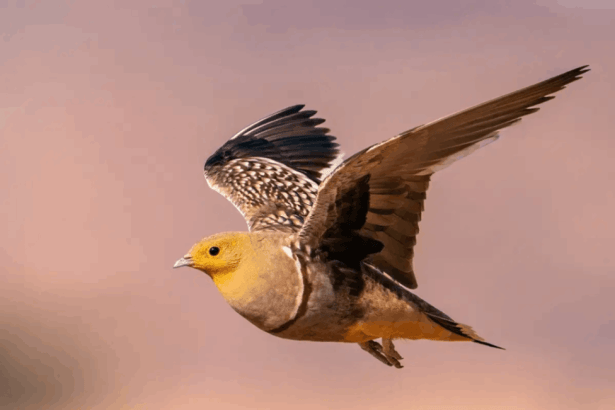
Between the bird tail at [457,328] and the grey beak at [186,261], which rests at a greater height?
the grey beak at [186,261]

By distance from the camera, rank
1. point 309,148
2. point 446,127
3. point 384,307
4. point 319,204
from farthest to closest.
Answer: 1. point 309,148
2. point 384,307
3. point 319,204
4. point 446,127

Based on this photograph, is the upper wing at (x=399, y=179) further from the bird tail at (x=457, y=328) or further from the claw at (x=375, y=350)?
the claw at (x=375, y=350)

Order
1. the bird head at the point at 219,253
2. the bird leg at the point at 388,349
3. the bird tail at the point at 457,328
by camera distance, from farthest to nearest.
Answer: the bird leg at the point at 388,349 < the bird tail at the point at 457,328 < the bird head at the point at 219,253

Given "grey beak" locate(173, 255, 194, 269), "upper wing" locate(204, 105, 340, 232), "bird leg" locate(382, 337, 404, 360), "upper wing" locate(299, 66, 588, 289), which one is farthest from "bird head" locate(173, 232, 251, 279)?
"bird leg" locate(382, 337, 404, 360)

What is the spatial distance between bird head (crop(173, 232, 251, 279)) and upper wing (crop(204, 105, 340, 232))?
74cm

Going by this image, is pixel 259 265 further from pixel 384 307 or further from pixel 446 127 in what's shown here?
pixel 446 127

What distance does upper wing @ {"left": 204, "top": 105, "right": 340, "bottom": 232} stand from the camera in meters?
4.23

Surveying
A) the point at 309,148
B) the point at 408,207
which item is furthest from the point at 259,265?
the point at 309,148

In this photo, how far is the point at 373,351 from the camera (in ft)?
12.2

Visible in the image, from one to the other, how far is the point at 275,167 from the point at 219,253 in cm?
161

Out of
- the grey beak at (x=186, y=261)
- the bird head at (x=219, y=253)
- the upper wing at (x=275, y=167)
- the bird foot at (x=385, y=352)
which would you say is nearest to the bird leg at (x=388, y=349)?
the bird foot at (x=385, y=352)

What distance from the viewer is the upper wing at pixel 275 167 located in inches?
167

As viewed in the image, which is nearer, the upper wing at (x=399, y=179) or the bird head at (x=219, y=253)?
the upper wing at (x=399, y=179)

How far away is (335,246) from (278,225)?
76 centimetres
